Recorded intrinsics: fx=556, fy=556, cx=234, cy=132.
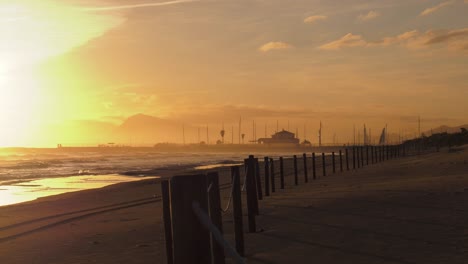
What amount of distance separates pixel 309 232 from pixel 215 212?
15.6 feet

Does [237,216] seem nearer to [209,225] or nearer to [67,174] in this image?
[209,225]

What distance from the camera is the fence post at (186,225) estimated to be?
16.5 feet

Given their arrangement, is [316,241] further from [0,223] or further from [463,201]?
[0,223]

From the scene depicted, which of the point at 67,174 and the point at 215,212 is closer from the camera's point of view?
the point at 215,212

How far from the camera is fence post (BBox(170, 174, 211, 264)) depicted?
16.5 feet

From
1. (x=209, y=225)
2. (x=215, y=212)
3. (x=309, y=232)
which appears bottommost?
(x=309, y=232)

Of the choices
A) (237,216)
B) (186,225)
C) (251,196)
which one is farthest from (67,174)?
(186,225)

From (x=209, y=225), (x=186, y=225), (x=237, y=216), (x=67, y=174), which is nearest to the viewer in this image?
(x=209, y=225)

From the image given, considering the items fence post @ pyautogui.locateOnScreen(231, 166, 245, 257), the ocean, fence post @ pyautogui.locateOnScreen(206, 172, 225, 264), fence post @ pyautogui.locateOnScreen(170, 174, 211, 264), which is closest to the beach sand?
fence post @ pyautogui.locateOnScreen(231, 166, 245, 257)

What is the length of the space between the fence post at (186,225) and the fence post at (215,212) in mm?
1276

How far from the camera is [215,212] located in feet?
22.4

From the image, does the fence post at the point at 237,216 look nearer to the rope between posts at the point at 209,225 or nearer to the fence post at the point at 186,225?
the fence post at the point at 186,225

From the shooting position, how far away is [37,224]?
16.8 m

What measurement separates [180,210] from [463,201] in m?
10.5
